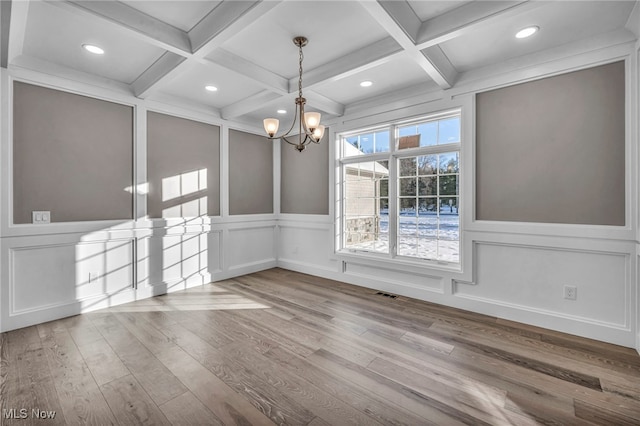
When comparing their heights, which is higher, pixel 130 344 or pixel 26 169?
pixel 26 169

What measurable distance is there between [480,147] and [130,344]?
3973mm

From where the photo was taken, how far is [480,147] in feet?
10.6

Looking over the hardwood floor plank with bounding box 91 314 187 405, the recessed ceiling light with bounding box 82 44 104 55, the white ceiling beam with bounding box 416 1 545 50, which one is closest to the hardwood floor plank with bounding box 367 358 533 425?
the hardwood floor plank with bounding box 91 314 187 405

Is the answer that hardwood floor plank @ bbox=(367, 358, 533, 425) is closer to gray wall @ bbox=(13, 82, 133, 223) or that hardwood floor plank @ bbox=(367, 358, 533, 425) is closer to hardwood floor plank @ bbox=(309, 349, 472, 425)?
hardwood floor plank @ bbox=(309, 349, 472, 425)

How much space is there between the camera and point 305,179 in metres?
5.04

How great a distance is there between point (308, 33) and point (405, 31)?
83 cm

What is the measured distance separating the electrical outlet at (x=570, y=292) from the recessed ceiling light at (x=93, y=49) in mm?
4960

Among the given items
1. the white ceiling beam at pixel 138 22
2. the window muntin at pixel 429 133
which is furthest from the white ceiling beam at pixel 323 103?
the white ceiling beam at pixel 138 22

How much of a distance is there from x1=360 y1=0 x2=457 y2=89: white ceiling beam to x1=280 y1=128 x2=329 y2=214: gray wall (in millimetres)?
2031

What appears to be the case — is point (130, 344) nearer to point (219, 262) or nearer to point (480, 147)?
point (219, 262)

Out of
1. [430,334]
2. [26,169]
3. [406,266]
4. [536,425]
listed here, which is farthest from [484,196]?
[26,169]

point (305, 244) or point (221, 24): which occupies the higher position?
point (221, 24)

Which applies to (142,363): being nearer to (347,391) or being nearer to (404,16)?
(347,391)

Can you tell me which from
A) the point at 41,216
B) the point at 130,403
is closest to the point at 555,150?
the point at 130,403
